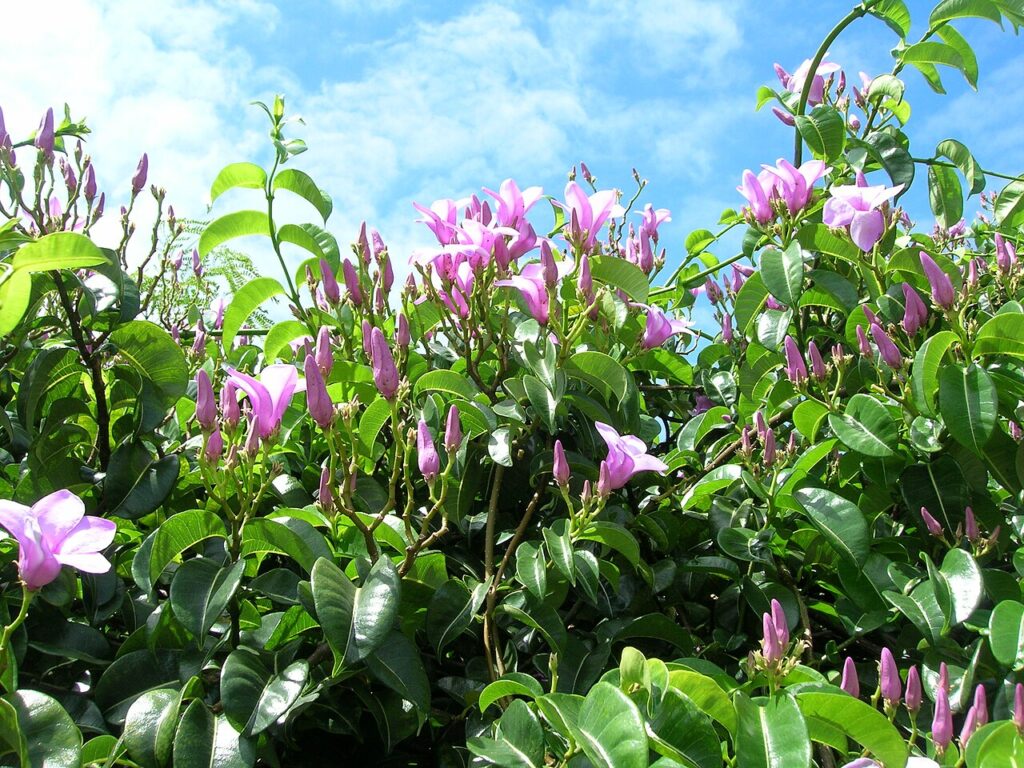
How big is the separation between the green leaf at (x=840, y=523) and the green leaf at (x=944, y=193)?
1.12 metres

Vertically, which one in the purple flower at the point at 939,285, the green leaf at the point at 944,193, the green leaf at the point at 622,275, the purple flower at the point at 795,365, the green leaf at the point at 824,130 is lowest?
the purple flower at the point at 795,365

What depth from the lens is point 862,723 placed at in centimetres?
114

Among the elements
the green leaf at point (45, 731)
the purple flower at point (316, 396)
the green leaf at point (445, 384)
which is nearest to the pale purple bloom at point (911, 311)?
the green leaf at point (445, 384)

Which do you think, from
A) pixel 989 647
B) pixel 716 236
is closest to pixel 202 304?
pixel 716 236

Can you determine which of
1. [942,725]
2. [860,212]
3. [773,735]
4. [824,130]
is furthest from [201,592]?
[824,130]

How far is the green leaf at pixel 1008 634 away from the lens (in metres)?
1.31

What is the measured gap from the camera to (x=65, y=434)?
171cm

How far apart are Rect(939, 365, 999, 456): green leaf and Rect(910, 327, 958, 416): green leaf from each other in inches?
1.4

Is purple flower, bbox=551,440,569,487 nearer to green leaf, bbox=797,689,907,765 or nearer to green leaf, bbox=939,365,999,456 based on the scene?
green leaf, bbox=797,689,907,765

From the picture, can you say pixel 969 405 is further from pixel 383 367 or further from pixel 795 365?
pixel 383 367

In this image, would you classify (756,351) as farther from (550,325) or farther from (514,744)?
(514,744)

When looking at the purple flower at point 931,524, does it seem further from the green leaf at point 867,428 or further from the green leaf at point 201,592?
the green leaf at point 201,592

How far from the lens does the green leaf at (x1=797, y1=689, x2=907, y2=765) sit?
1.13 meters

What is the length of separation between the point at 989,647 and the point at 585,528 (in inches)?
25.0
